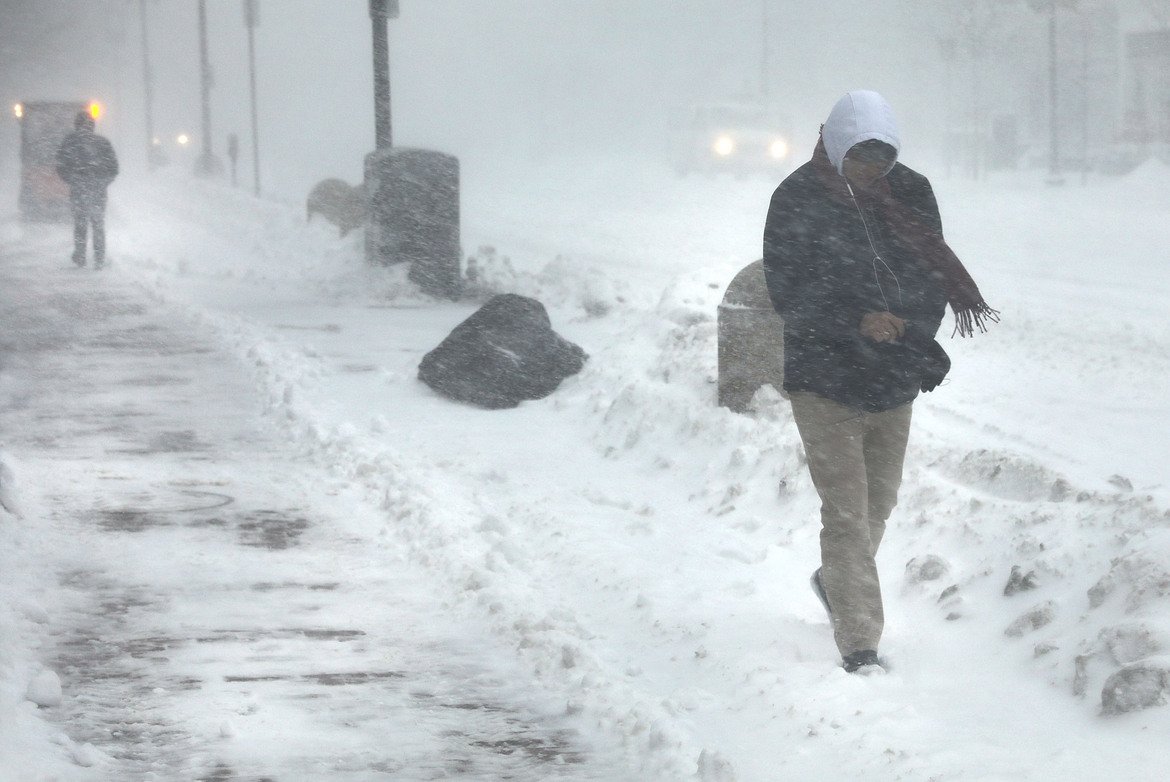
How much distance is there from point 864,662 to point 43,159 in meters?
28.5

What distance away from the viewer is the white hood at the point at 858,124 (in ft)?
14.5

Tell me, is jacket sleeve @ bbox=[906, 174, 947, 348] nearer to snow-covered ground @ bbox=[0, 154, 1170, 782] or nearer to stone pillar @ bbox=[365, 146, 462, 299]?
snow-covered ground @ bbox=[0, 154, 1170, 782]

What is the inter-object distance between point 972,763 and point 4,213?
109 ft

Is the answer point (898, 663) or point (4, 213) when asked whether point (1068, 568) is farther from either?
point (4, 213)

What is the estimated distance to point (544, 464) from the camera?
312 inches

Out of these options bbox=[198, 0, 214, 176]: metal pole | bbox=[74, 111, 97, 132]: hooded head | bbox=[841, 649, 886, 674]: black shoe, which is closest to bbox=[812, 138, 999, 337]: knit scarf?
bbox=[841, 649, 886, 674]: black shoe

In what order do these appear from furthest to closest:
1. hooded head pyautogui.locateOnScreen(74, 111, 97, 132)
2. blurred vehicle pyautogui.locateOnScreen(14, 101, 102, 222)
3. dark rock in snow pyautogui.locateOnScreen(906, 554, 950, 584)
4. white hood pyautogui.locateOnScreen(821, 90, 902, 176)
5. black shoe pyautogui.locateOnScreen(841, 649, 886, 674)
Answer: blurred vehicle pyautogui.locateOnScreen(14, 101, 102, 222), hooded head pyautogui.locateOnScreen(74, 111, 97, 132), dark rock in snow pyautogui.locateOnScreen(906, 554, 950, 584), black shoe pyautogui.locateOnScreen(841, 649, 886, 674), white hood pyautogui.locateOnScreen(821, 90, 902, 176)

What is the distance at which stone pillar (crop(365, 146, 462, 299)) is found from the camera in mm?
15156

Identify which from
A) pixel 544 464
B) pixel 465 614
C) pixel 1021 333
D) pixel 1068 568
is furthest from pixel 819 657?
pixel 1021 333

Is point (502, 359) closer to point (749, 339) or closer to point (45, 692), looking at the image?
point (749, 339)

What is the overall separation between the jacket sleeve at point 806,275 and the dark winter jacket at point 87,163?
15.1 meters

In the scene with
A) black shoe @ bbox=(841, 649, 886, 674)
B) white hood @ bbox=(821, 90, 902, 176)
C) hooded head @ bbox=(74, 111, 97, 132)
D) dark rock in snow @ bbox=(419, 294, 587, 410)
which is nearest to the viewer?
white hood @ bbox=(821, 90, 902, 176)

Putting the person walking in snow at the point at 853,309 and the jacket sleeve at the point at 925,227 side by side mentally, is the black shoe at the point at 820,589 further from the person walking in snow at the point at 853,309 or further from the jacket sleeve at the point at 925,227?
the jacket sleeve at the point at 925,227

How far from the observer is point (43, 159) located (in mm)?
29969
